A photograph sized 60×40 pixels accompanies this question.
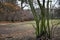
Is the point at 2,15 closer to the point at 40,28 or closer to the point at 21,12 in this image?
the point at 21,12

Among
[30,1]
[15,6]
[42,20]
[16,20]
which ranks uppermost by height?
[30,1]

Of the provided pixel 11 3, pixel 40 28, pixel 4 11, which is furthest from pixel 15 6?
pixel 40 28

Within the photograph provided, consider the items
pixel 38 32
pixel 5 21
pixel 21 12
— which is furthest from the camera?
pixel 21 12

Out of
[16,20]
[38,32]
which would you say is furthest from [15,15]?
[38,32]

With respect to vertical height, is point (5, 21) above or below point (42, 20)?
below

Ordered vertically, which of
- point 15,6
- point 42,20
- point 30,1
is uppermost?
point 30,1

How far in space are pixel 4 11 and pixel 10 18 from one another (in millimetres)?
1127

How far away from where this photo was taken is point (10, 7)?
67.7 feet

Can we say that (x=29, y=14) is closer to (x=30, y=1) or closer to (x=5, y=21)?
(x=5, y=21)

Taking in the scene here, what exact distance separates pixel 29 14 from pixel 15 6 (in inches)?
85.0

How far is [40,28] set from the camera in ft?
29.0

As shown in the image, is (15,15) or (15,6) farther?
(15,6)

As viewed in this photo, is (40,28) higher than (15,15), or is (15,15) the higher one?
(40,28)

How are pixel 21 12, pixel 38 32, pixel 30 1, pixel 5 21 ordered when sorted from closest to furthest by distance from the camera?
pixel 30 1
pixel 38 32
pixel 5 21
pixel 21 12
